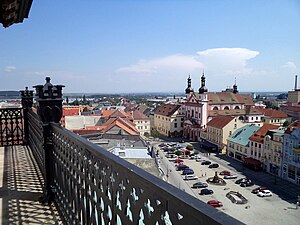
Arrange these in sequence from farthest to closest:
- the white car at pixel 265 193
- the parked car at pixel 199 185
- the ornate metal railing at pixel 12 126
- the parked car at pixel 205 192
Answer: the parked car at pixel 199 185 → the parked car at pixel 205 192 → the white car at pixel 265 193 → the ornate metal railing at pixel 12 126

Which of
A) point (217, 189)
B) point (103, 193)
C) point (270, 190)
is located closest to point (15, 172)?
point (103, 193)

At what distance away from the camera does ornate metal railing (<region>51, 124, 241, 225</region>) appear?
1.02m

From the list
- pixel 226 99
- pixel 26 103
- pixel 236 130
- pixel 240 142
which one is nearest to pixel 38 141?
pixel 26 103

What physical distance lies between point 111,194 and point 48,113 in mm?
2519

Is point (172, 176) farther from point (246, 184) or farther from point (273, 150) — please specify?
point (273, 150)

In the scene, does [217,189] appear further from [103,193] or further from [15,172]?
[103,193]

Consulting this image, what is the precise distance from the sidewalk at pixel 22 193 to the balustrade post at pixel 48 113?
0.25 m

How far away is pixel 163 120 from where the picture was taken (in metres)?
50.5

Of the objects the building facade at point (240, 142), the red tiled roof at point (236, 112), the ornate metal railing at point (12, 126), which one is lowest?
the building facade at point (240, 142)

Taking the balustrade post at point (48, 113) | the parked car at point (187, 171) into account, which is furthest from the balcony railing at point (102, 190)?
the parked car at point (187, 171)

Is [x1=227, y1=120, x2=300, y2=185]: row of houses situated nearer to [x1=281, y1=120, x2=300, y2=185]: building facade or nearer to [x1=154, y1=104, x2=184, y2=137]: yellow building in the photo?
[x1=281, y1=120, x2=300, y2=185]: building facade

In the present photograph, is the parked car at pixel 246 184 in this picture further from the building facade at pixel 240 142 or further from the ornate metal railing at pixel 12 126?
the ornate metal railing at pixel 12 126

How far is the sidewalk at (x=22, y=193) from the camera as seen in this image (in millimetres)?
3278

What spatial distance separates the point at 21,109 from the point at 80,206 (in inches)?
219
